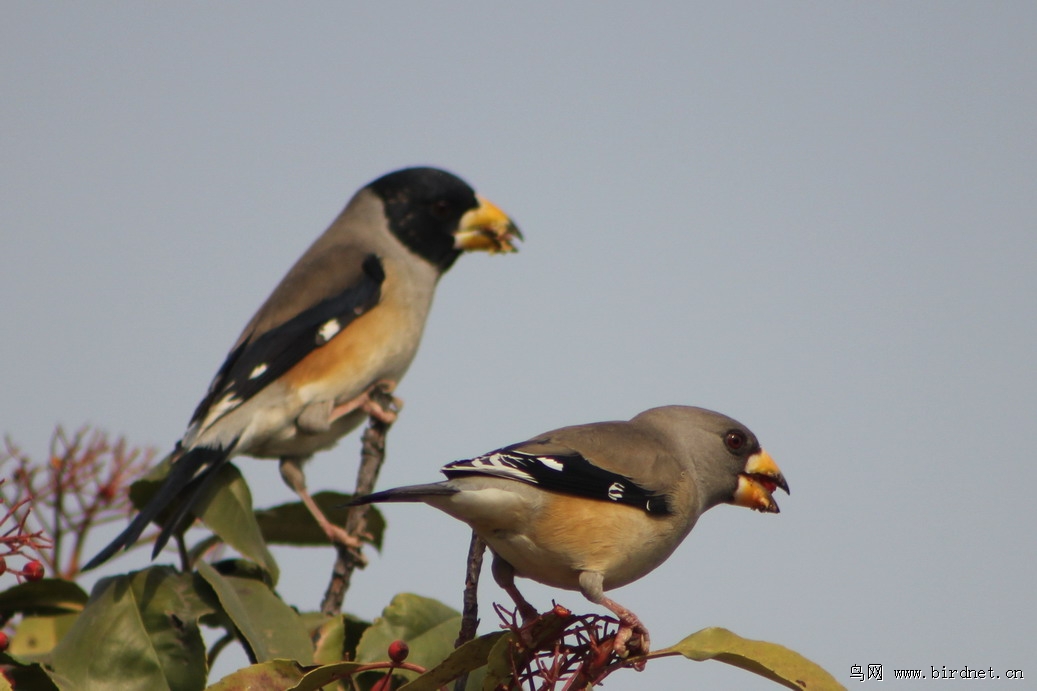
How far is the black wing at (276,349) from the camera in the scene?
18.3 feet

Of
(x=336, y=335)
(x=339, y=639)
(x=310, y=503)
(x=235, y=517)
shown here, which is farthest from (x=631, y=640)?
(x=336, y=335)

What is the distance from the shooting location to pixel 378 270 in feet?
21.0

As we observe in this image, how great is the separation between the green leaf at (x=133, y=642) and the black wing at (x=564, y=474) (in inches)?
40.9

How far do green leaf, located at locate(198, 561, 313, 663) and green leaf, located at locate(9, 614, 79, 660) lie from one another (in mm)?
505

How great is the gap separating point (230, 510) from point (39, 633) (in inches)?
33.5

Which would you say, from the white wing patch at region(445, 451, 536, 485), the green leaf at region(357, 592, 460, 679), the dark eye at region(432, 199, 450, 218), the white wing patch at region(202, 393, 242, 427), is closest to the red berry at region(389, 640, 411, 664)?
the green leaf at region(357, 592, 460, 679)

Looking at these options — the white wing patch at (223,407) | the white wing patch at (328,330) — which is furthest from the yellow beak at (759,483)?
the white wing patch at (223,407)

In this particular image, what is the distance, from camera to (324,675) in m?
2.89

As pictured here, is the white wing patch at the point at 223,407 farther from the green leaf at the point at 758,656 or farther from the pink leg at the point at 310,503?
the green leaf at the point at 758,656

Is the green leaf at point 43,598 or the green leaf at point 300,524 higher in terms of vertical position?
the green leaf at point 300,524

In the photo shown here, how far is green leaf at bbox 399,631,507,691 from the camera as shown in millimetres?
2838

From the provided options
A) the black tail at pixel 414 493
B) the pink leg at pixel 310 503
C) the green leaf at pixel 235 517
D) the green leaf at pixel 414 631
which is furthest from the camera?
the pink leg at pixel 310 503

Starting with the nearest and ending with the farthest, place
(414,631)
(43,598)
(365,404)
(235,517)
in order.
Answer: (414,631), (43,598), (235,517), (365,404)

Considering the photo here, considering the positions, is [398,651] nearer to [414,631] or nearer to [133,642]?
[414,631]
